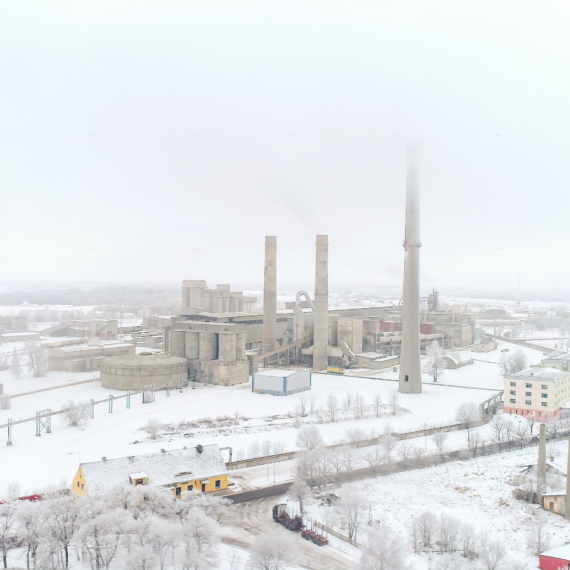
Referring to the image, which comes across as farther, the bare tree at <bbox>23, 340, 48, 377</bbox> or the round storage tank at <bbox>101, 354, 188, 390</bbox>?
the bare tree at <bbox>23, 340, 48, 377</bbox>

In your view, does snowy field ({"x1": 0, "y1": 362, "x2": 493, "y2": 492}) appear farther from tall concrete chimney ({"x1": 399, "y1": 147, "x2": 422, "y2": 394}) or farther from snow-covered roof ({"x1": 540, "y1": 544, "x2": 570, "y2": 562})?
snow-covered roof ({"x1": 540, "y1": 544, "x2": 570, "y2": 562})

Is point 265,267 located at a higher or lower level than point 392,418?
higher

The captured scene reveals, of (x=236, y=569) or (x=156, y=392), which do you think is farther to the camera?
(x=156, y=392)

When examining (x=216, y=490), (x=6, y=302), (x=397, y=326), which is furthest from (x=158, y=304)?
(x=216, y=490)

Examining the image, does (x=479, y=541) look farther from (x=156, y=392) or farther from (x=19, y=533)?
(x=156, y=392)

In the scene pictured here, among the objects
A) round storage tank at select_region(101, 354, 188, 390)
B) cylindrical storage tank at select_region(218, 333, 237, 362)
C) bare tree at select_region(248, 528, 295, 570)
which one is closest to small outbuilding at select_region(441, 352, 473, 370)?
cylindrical storage tank at select_region(218, 333, 237, 362)

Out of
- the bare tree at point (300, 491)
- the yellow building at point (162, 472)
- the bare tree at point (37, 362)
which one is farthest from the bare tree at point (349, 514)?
the bare tree at point (37, 362)
